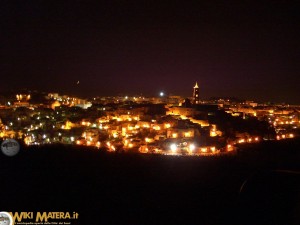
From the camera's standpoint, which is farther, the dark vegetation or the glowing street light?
the glowing street light

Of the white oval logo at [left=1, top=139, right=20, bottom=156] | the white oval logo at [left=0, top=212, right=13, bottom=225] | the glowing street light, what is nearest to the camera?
the white oval logo at [left=0, top=212, right=13, bottom=225]

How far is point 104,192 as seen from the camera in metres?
6.86

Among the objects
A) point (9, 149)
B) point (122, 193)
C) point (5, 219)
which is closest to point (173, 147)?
point (9, 149)

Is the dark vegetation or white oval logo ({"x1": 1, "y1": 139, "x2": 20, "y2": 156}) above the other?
white oval logo ({"x1": 1, "y1": 139, "x2": 20, "y2": 156})

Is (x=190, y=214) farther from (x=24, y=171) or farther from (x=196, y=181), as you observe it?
(x=24, y=171)

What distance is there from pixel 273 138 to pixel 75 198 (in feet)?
79.4

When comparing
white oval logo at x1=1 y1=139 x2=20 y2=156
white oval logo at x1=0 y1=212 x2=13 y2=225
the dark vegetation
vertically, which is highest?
white oval logo at x1=1 y1=139 x2=20 y2=156

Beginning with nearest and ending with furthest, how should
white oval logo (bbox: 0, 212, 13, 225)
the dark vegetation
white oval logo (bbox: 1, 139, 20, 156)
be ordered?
white oval logo (bbox: 0, 212, 13, 225)
the dark vegetation
white oval logo (bbox: 1, 139, 20, 156)

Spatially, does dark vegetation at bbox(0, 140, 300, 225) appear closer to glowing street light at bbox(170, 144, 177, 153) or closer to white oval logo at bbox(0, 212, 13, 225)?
white oval logo at bbox(0, 212, 13, 225)

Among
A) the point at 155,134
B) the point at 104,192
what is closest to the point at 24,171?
the point at 104,192

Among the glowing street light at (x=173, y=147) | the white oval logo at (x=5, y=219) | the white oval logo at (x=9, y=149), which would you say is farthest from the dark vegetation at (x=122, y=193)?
the glowing street light at (x=173, y=147)

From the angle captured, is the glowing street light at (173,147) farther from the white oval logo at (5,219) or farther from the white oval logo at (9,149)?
the white oval logo at (5,219)

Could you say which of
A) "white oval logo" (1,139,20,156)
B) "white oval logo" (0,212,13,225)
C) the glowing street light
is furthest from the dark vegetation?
the glowing street light

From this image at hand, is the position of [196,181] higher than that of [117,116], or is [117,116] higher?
[117,116]
